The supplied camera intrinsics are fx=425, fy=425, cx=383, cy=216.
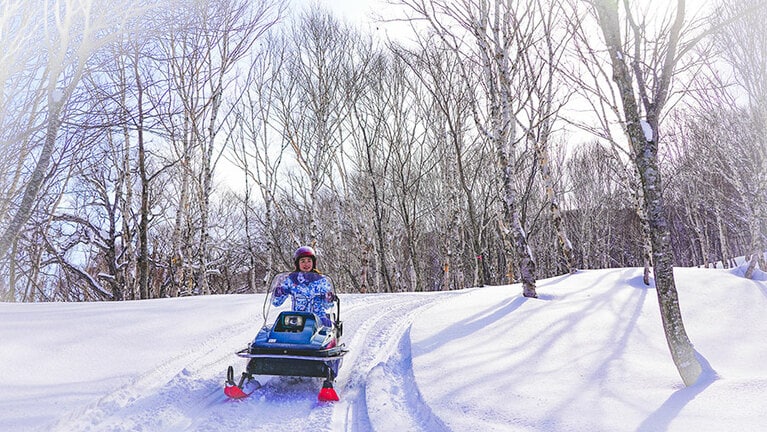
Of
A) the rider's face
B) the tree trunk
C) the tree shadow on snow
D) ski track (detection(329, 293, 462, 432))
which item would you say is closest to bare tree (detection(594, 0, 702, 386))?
the tree shadow on snow

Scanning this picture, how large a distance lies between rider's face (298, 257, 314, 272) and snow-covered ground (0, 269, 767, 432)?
4.21 ft

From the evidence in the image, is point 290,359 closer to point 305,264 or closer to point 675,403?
point 305,264

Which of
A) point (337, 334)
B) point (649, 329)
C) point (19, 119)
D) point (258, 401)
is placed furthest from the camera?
point (19, 119)

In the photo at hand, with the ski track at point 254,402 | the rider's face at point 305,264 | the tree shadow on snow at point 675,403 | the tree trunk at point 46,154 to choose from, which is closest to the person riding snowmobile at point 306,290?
the rider's face at point 305,264

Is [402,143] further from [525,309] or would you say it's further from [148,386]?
[148,386]

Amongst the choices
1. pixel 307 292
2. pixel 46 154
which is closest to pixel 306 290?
pixel 307 292

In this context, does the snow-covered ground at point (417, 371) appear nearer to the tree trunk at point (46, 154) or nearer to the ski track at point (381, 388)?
the ski track at point (381, 388)

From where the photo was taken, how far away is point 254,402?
380 centimetres

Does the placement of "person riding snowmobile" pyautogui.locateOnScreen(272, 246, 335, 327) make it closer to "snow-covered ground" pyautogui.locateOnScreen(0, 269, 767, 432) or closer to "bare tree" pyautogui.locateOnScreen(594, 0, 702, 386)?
"snow-covered ground" pyautogui.locateOnScreen(0, 269, 767, 432)

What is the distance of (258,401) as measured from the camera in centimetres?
383

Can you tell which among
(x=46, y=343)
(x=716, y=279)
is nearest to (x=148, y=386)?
(x=46, y=343)

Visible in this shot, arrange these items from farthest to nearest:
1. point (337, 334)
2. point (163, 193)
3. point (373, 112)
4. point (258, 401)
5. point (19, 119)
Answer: point (163, 193) → point (373, 112) → point (19, 119) → point (337, 334) → point (258, 401)

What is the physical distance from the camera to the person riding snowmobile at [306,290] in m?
5.16

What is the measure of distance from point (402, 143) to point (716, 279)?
1376 cm
